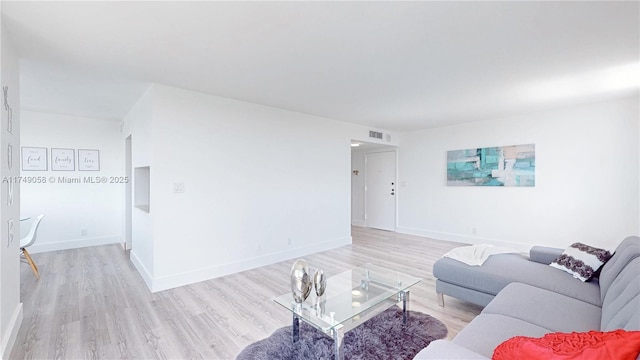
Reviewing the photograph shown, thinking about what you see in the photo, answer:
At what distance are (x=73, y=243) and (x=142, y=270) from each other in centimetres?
250

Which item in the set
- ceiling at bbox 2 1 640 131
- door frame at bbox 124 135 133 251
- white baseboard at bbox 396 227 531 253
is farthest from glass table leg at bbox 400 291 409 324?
door frame at bbox 124 135 133 251

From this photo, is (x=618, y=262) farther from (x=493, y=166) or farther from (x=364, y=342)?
(x=493, y=166)

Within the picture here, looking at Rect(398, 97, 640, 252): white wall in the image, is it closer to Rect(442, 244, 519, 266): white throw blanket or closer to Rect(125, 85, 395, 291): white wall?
Rect(125, 85, 395, 291): white wall

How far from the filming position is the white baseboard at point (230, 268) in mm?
3227

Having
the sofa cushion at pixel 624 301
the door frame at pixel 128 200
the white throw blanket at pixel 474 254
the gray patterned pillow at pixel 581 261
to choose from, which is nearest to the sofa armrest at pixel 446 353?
the sofa cushion at pixel 624 301

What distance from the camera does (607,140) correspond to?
4.04 m

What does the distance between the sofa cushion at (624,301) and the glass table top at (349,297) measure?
122 centimetres

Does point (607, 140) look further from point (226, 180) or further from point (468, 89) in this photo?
point (226, 180)

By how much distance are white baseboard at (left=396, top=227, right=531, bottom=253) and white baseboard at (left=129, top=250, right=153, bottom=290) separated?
502 cm

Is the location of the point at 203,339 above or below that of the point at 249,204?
below

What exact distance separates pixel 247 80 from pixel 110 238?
14.5ft

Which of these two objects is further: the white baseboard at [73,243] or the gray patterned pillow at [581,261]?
the white baseboard at [73,243]

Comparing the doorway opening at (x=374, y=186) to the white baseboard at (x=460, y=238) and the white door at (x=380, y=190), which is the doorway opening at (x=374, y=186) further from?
the white baseboard at (x=460, y=238)

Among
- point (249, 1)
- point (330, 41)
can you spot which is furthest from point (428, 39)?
point (249, 1)
